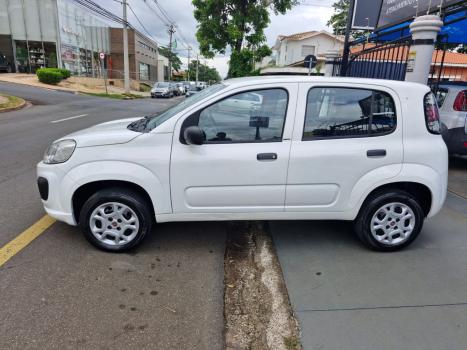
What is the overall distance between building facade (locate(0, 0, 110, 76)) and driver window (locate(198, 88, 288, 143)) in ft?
109

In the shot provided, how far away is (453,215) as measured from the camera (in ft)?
15.6

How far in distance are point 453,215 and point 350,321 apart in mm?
3005

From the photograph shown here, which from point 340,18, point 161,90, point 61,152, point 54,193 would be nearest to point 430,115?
point 61,152

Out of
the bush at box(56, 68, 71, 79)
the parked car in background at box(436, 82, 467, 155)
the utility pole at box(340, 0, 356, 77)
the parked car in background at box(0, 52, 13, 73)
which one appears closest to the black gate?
the utility pole at box(340, 0, 356, 77)

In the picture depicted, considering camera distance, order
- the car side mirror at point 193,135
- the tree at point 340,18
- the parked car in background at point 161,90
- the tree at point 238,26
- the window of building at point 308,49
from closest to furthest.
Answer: the car side mirror at point 193,135
the tree at point 238,26
the tree at point 340,18
the parked car in background at point 161,90
the window of building at point 308,49

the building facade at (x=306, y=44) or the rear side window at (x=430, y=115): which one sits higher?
the building facade at (x=306, y=44)

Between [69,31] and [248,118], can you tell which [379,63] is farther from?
[69,31]

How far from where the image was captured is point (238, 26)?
15.4 metres

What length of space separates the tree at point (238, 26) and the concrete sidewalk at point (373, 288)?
41.0 feet

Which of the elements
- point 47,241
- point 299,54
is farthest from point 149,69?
point 47,241

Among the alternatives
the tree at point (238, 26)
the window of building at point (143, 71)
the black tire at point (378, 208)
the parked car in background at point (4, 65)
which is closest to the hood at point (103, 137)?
the black tire at point (378, 208)

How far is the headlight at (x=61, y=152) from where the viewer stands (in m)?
3.34

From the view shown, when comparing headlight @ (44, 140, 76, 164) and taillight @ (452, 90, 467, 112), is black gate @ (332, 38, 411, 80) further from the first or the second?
headlight @ (44, 140, 76, 164)

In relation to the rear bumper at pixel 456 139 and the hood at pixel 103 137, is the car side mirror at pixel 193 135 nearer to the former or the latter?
the hood at pixel 103 137
